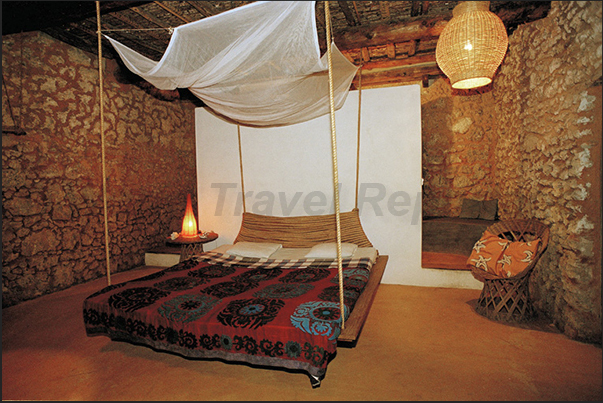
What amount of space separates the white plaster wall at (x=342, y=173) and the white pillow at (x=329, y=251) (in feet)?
1.72

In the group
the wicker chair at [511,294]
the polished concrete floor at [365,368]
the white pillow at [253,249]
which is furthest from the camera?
the white pillow at [253,249]

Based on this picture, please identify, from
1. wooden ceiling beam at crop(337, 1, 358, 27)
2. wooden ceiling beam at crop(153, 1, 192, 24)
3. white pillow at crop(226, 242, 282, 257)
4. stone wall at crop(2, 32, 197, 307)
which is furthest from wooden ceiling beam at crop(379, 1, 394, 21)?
stone wall at crop(2, 32, 197, 307)

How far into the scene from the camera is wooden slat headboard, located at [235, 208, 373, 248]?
3645 mm

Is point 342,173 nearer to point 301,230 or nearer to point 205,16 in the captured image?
point 301,230

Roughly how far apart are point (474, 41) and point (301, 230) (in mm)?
2402

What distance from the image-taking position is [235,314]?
2002 mm

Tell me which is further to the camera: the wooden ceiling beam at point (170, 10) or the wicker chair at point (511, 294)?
the wooden ceiling beam at point (170, 10)

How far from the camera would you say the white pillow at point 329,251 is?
10.7 feet

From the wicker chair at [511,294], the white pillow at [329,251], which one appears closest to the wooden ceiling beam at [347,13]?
the white pillow at [329,251]

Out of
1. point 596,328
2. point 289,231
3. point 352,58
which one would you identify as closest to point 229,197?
point 289,231

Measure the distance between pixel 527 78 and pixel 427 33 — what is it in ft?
3.27

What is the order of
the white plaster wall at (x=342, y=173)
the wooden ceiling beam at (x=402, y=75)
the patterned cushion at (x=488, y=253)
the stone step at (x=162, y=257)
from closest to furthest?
the patterned cushion at (x=488, y=253) → the white plaster wall at (x=342, y=173) → the stone step at (x=162, y=257) → the wooden ceiling beam at (x=402, y=75)

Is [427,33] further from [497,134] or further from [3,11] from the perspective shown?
[3,11]

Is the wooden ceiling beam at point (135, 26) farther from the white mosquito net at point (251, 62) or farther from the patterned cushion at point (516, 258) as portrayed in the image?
the patterned cushion at point (516, 258)
